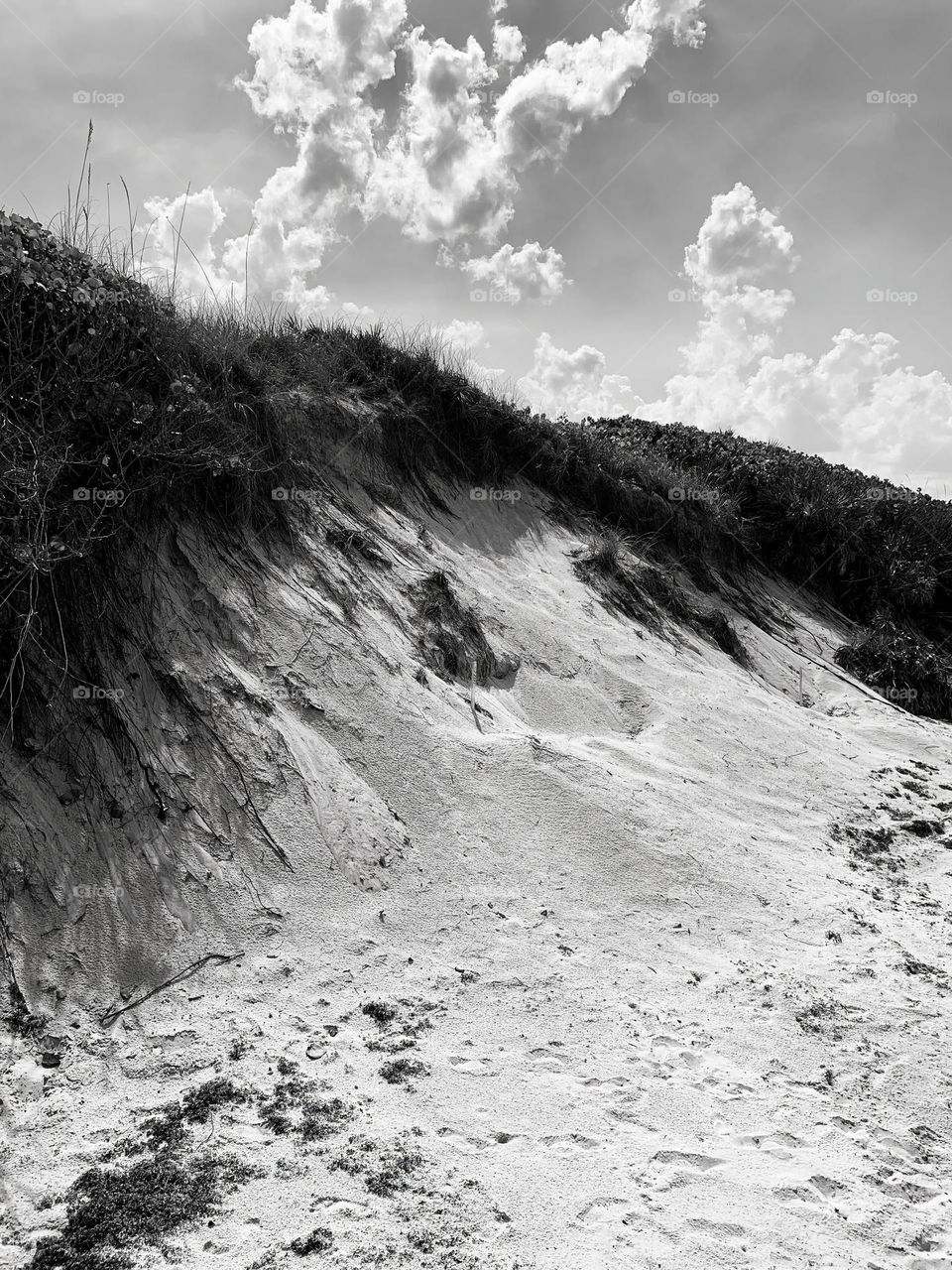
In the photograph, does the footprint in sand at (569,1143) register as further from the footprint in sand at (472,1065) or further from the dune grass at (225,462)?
the dune grass at (225,462)

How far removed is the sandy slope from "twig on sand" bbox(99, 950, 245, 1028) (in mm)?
65

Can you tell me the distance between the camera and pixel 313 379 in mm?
7523

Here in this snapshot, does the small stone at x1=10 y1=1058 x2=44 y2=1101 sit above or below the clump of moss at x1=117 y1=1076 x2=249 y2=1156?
below

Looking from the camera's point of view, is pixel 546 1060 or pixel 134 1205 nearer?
pixel 134 1205

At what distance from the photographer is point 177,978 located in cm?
375

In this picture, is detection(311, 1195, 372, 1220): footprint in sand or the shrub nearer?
detection(311, 1195, 372, 1220): footprint in sand

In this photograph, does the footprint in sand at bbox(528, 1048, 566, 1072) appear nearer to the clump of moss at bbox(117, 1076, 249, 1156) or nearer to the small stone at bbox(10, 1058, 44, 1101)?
the clump of moss at bbox(117, 1076, 249, 1156)

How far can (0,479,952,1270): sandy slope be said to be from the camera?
2732 mm

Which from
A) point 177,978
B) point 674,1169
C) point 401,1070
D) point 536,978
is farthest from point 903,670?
point 177,978

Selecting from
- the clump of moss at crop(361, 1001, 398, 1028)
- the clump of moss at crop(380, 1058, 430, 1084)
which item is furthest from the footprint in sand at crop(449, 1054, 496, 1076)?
the clump of moss at crop(361, 1001, 398, 1028)

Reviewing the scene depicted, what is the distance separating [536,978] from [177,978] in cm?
178

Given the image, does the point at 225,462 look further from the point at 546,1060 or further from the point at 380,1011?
the point at 546,1060

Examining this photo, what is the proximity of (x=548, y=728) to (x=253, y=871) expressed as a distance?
2766 mm

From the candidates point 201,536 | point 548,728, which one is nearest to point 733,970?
point 548,728
